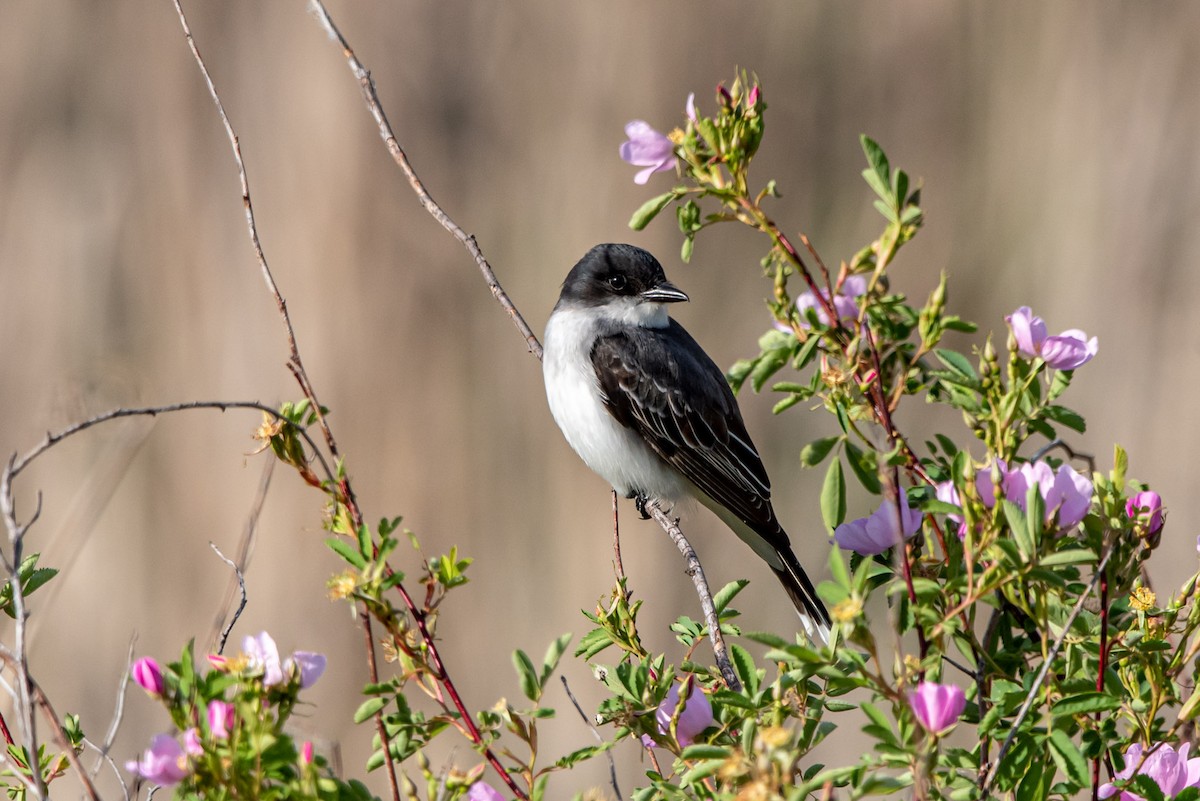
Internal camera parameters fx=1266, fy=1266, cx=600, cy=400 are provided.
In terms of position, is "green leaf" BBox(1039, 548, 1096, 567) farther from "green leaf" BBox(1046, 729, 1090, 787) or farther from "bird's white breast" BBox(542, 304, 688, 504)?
"bird's white breast" BBox(542, 304, 688, 504)

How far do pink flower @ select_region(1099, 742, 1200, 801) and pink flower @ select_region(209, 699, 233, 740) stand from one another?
3.71ft

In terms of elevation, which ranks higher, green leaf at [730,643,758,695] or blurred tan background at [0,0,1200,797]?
blurred tan background at [0,0,1200,797]

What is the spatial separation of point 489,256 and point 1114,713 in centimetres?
422

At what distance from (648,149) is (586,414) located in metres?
2.64

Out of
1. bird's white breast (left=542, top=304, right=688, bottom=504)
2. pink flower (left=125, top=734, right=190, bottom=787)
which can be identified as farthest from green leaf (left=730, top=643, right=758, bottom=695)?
bird's white breast (left=542, top=304, right=688, bottom=504)

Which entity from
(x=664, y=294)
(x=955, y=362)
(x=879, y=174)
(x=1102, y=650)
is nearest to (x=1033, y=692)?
(x=1102, y=650)

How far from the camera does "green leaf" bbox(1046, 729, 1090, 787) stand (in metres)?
1.52

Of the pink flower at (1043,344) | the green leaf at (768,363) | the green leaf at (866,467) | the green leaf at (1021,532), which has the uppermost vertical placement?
the pink flower at (1043,344)

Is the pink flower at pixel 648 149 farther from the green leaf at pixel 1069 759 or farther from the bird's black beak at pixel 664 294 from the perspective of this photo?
the bird's black beak at pixel 664 294

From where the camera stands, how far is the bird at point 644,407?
178 inches

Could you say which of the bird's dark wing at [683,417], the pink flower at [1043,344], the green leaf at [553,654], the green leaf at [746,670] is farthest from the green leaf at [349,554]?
the bird's dark wing at [683,417]

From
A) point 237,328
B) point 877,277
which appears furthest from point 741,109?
point 237,328

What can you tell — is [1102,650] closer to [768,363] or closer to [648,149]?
[768,363]

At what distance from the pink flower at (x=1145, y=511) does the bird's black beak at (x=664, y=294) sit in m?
2.70
